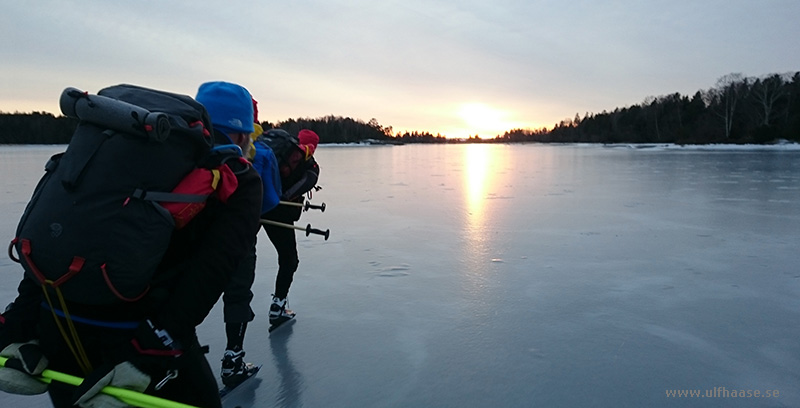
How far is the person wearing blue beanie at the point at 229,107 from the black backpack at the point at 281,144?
1.24m

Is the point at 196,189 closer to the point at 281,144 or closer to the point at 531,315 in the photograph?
the point at 281,144

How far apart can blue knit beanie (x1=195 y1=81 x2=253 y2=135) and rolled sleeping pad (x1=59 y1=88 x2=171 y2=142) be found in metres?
0.53

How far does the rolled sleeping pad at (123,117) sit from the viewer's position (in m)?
1.10

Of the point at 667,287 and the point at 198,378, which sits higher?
the point at 198,378

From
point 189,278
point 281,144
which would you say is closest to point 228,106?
point 189,278

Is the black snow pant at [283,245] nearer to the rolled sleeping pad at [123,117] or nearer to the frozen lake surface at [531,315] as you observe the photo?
the frozen lake surface at [531,315]

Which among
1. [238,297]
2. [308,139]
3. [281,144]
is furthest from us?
[308,139]

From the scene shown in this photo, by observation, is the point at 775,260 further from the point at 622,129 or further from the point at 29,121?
the point at 29,121

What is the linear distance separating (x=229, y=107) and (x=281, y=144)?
1.34m

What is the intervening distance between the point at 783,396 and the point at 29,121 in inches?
3619

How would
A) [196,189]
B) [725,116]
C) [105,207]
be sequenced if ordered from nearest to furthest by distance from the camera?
[105,207]
[196,189]
[725,116]

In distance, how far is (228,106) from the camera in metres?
1.68

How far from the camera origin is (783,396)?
2.23 m

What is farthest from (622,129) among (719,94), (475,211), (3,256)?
(3,256)
